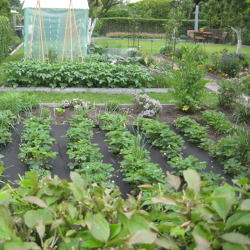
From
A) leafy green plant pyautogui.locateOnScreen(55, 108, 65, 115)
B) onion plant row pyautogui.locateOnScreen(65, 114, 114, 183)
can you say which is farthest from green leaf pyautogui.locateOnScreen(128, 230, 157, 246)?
leafy green plant pyautogui.locateOnScreen(55, 108, 65, 115)

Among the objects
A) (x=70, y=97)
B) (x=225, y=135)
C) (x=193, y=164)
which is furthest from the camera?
(x=70, y=97)

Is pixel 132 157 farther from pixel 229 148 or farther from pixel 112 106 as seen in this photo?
pixel 112 106

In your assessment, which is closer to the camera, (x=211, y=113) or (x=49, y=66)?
(x=211, y=113)

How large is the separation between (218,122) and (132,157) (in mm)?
2150

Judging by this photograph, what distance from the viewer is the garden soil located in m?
3.90

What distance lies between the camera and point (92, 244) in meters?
1.16

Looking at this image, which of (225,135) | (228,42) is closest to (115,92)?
(225,135)

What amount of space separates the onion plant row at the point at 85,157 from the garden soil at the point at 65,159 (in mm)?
117

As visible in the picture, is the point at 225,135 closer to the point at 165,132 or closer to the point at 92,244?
the point at 165,132

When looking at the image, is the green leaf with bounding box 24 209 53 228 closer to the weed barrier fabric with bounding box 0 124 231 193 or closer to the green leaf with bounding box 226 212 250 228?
the green leaf with bounding box 226 212 250 228

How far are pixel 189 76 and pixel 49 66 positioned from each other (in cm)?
360

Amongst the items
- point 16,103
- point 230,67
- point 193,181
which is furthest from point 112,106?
point 230,67

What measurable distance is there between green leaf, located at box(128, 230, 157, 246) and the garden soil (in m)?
2.58

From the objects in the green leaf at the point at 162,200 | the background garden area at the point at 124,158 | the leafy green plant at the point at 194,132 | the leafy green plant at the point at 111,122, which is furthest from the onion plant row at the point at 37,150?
the green leaf at the point at 162,200
